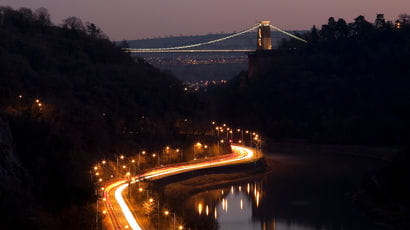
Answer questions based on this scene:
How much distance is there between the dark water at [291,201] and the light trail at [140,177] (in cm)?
133

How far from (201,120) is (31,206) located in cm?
2237

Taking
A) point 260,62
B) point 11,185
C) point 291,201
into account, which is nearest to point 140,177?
point 291,201

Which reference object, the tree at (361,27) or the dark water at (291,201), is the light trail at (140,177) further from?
the tree at (361,27)

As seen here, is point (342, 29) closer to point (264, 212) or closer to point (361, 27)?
point (361, 27)

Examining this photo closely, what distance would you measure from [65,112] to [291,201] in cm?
773

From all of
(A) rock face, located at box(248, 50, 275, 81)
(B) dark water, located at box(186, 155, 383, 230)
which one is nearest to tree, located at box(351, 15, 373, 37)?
(A) rock face, located at box(248, 50, 275, 81)

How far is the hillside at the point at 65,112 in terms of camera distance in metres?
18.5

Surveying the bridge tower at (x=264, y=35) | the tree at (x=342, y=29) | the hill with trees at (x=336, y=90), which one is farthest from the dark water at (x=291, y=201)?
the bridge tower at (x=264, y=35)

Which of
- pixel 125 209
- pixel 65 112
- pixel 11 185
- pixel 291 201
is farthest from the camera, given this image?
pixel 65 112

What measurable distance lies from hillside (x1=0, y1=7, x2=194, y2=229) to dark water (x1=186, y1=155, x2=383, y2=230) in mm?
3859

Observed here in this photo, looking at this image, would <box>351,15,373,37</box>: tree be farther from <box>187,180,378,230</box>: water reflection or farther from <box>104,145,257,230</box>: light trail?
<box>187,180,378,230</box>: water reflection

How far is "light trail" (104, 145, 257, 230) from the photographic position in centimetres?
1905

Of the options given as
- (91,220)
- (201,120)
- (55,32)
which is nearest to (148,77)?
(201,120)

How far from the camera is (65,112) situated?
1161 inches
